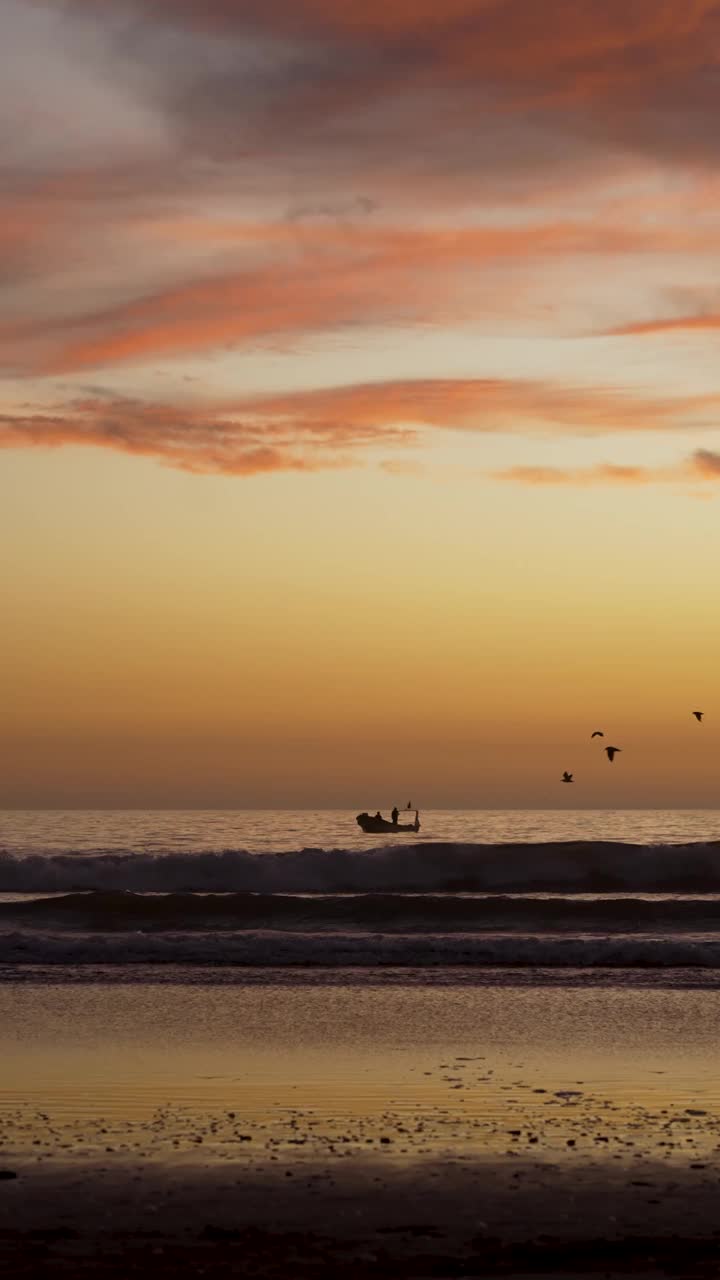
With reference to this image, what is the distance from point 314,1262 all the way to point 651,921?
28.9m

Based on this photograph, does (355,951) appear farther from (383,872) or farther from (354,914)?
(383,872)

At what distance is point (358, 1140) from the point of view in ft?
45.6

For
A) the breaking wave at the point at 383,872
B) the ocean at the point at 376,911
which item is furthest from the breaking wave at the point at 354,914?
the breaking wave at the point at 383,872

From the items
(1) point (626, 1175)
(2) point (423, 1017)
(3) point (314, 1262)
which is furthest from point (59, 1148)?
(2) point (423, 1017)

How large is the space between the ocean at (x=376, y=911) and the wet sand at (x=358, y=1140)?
21.0ft

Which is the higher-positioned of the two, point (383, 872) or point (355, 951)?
point (383, 872)

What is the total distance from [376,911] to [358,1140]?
2533cm

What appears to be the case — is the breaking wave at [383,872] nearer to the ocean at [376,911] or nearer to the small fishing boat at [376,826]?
the ocean at [376,911]

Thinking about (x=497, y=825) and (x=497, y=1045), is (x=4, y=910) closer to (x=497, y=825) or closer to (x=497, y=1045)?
(x=497, y=1045)

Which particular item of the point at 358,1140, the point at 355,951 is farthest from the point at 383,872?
the point at 358,1140

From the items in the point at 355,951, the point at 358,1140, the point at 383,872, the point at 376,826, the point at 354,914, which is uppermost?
the point at 376,826

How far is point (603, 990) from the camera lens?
982 inches

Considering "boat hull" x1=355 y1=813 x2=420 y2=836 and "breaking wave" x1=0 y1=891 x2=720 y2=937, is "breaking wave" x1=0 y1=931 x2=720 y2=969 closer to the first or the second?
"breaking wave" x1=0 y1=891 x2=720 y2=937

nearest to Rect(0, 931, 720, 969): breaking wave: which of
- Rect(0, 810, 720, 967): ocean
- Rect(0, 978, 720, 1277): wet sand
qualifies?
Rect(0, 810, 720, 967): ocean
